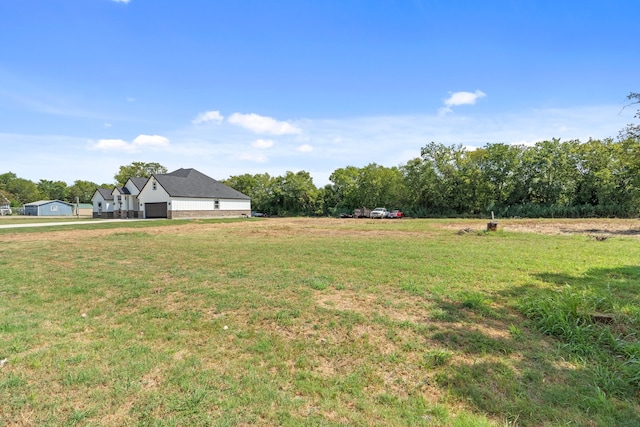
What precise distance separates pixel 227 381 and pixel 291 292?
99.1 inches

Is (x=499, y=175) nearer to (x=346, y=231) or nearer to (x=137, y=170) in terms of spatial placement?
(x=346, y=231)

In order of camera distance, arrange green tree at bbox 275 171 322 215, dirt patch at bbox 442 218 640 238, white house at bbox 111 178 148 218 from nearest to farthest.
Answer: dirt patch at bbox 442 218 640 238 → white house at bbox 111 178 148 218 → green tree at bbox 275 171 322 215

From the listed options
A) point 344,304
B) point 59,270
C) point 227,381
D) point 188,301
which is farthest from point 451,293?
point 59,270

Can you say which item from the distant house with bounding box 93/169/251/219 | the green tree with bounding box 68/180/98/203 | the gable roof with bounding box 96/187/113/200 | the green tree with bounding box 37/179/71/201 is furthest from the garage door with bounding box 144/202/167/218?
the green tree with bounding box 37/179/71/201

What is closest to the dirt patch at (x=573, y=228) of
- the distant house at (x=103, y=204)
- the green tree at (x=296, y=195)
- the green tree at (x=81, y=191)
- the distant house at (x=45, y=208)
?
the green tree at (x=296, y=195)

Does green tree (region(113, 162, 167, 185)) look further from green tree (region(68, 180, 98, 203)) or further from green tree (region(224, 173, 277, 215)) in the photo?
green tree (region(224, 173, 277, 215))

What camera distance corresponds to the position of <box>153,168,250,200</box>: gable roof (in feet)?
111

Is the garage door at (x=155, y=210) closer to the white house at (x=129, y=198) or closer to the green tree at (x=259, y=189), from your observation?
the white house at (x=129, y=198)

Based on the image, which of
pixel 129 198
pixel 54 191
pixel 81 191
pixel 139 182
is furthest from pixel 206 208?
pixel 54 191

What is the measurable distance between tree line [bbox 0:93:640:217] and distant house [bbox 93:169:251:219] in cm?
1023

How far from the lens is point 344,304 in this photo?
474 cm

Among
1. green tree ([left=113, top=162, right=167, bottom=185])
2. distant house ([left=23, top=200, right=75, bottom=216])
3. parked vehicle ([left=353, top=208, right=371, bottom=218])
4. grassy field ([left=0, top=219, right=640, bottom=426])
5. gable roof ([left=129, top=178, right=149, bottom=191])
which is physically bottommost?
grassy field ([left=0, top=219, right=640, bottom=426])

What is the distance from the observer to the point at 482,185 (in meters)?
34.8

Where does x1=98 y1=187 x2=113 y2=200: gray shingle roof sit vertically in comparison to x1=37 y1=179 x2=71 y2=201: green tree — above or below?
below
